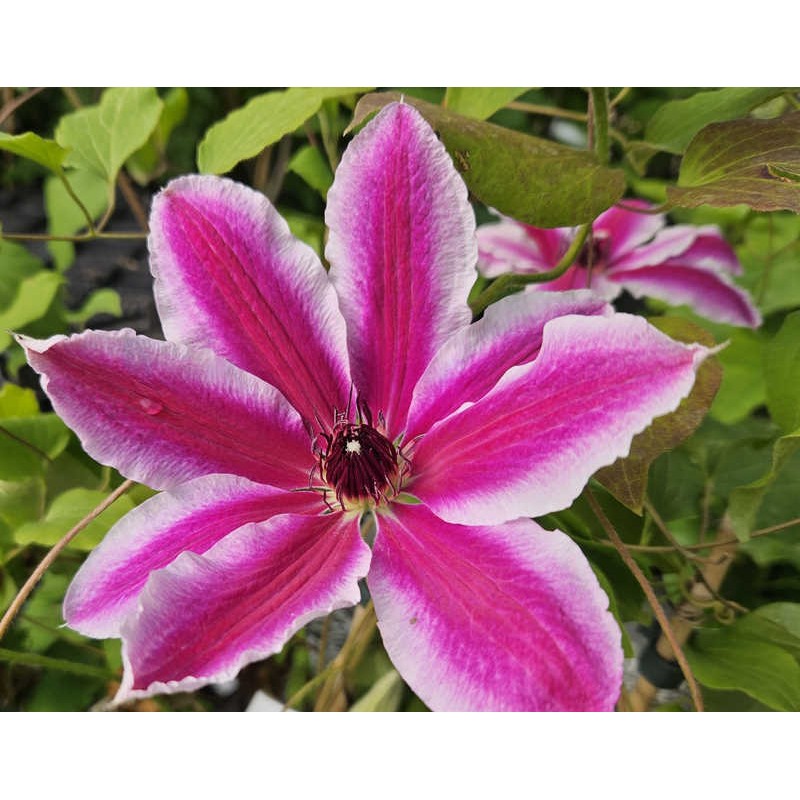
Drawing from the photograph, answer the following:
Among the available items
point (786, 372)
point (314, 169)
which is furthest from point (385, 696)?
point (314, 169)

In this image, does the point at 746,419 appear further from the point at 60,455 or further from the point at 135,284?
the point at 135,284

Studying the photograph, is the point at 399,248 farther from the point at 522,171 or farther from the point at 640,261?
the point at 640,261

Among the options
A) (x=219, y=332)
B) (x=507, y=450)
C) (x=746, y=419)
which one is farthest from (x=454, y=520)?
(x=746, y=419)

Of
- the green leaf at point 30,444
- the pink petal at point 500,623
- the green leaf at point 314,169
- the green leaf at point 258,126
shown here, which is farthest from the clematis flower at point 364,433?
the green leaf at point 314,169

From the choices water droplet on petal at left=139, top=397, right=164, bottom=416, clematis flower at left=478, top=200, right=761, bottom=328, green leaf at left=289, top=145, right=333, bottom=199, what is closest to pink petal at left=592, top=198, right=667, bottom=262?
clematis flower at left=478, top=200, right=761, bottom=328

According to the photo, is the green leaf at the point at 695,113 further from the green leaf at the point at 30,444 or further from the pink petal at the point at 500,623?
the green leaf at the point at 30,444

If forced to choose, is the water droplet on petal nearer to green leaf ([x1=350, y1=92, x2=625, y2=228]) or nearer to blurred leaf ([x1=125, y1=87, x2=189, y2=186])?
green leaf ([x1=350, y1=92, x2=625, y2=228])
